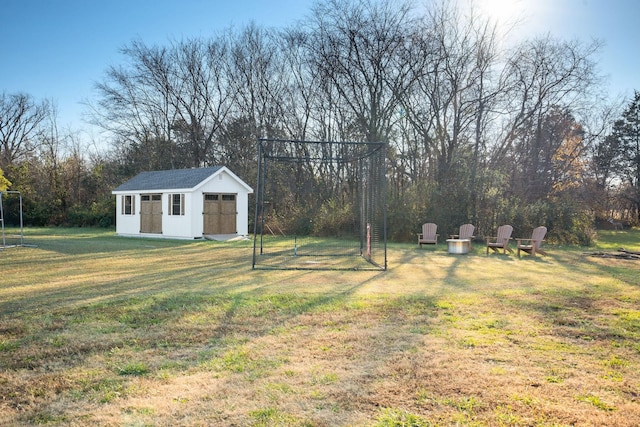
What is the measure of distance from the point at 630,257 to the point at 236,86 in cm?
1987

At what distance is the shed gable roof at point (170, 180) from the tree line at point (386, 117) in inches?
155

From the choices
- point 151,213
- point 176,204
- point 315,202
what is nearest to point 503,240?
point 315,202

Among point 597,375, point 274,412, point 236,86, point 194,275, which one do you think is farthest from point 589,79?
point 274,412

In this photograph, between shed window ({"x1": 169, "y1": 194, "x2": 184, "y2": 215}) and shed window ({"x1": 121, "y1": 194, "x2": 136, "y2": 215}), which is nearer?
shed window ({"x1": 169, "y1": 194, "x2": 184, "y2": 215})

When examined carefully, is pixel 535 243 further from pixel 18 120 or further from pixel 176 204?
pixel 18 120

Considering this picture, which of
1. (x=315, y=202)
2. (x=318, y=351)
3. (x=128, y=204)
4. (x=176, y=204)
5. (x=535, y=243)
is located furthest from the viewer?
(x=315, y=202)

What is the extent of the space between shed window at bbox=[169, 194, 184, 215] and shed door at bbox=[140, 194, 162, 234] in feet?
2.49

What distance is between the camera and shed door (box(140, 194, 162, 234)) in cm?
1981

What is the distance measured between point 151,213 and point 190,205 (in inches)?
106

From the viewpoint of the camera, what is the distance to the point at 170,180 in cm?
2009

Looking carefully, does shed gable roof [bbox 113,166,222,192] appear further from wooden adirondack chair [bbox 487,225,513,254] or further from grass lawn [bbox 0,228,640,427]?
grass lawn [bbox 0,228,640,427]

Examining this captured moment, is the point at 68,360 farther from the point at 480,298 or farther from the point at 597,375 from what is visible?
the point at 480,298

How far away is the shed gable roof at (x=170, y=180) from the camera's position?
18922 millimetres

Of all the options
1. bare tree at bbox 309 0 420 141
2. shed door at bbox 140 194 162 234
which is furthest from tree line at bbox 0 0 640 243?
shed door at bbox 140 194 162 234
